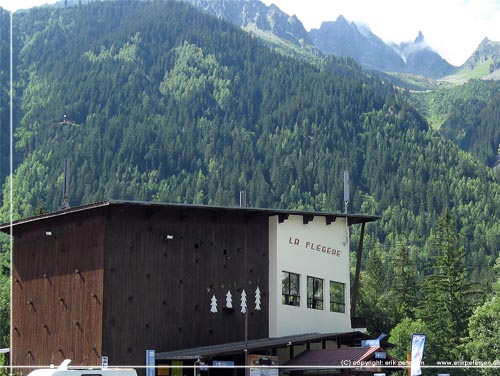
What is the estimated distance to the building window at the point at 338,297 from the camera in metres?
51.0

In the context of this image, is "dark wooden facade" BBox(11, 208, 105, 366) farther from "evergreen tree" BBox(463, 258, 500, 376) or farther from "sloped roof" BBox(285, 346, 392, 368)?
"evergreen tree" BBox(463, 258, 500, 376)

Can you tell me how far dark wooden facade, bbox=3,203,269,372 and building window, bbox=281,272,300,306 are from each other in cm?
107

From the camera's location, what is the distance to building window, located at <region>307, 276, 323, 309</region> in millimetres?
49125

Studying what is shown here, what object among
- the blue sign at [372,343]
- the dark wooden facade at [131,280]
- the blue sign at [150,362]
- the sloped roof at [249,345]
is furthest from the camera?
the dark wooden facade at [131,280]

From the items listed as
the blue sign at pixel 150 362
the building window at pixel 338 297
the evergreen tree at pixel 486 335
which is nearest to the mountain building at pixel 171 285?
the blue sign at pixel 150 362

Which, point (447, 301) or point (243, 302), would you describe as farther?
point (447, 301)

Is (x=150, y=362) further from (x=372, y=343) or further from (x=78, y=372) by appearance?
(x=78, y=372)

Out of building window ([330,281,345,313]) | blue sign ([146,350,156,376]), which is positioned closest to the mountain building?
blue sign ([146,350,156,376])

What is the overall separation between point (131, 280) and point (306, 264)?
961 cm

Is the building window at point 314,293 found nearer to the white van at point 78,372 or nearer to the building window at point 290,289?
the building window at point 290,289

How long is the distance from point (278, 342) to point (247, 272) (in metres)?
4.72

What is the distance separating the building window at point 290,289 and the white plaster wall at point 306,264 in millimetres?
208

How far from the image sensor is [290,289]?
4834 centimetres

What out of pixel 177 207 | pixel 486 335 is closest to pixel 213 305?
pixel 177 207
